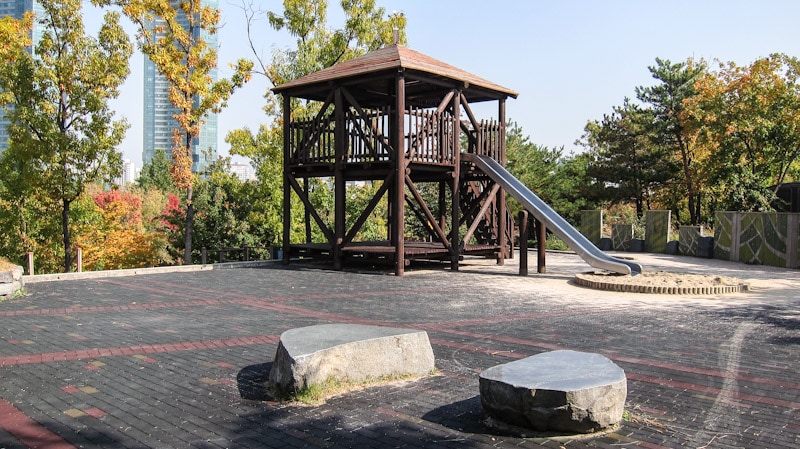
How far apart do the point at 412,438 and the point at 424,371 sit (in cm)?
174

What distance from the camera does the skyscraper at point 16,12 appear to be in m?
21.2

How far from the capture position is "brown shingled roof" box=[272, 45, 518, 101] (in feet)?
53.0

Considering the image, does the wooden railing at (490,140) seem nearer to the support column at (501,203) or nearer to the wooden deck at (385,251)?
the support column at (501,203)

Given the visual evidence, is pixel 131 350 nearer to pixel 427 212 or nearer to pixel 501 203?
pixel 427 212

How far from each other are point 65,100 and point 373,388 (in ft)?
61.6

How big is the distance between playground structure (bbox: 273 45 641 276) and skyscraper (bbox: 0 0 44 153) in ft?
29.2

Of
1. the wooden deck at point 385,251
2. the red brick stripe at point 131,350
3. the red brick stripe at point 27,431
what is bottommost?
the red brick stripe at point 27,431

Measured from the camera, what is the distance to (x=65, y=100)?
67.7ft

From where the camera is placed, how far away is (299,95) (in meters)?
19.7

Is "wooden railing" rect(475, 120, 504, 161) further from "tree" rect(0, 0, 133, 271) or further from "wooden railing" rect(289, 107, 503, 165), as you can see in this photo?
"tree" rect(0, 0, 133, 271)

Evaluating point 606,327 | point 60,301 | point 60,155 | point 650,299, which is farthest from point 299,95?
point 606,327

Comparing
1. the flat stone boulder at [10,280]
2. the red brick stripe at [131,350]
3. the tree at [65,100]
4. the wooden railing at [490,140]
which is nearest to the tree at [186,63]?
the tree at [65,100]

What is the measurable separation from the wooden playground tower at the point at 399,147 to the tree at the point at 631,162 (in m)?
19.2

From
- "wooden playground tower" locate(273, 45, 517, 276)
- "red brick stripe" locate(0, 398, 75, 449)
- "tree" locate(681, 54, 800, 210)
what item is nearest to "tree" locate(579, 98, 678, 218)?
"tree" locate(681, 54, 800, 210)
